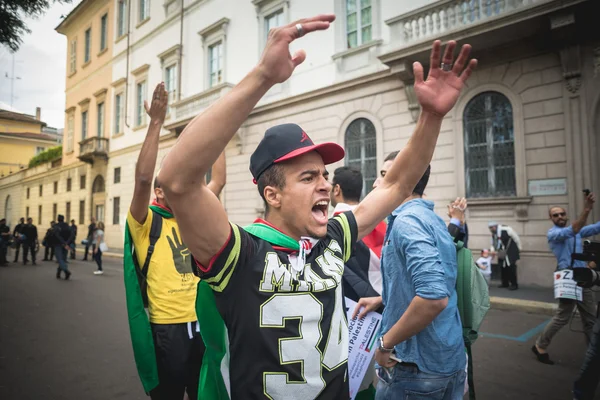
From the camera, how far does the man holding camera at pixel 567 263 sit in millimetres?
4539

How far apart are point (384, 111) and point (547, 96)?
164 inches

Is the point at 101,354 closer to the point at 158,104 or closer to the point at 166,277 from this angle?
the point at 166,277

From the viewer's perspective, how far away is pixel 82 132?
2778 cm

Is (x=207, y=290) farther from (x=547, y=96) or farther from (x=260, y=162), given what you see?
(x=547, y=96)

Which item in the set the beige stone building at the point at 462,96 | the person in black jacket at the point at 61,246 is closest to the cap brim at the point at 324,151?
the beige stone building at the point at 462,96

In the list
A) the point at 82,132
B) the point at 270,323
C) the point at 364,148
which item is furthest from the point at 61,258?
the point at 82,132

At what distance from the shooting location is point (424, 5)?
10.1 meters

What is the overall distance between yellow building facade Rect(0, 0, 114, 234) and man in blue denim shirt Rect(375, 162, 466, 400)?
26.4 meters

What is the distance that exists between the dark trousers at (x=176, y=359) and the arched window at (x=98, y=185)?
85.5ft

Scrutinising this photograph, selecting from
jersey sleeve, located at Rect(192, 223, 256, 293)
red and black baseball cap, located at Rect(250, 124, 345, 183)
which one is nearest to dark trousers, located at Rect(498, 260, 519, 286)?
red and black baseball cap, located at Rect(250, 124, 345, 183)

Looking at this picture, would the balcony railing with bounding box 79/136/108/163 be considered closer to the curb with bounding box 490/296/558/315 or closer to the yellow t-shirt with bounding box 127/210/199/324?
the curb with bounding box 490/296/558/315

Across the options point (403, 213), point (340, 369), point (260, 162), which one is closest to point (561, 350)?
point (403, 213)

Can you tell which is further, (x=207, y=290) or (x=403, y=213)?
(x=403, y=213)

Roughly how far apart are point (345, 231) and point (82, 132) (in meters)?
31.0
